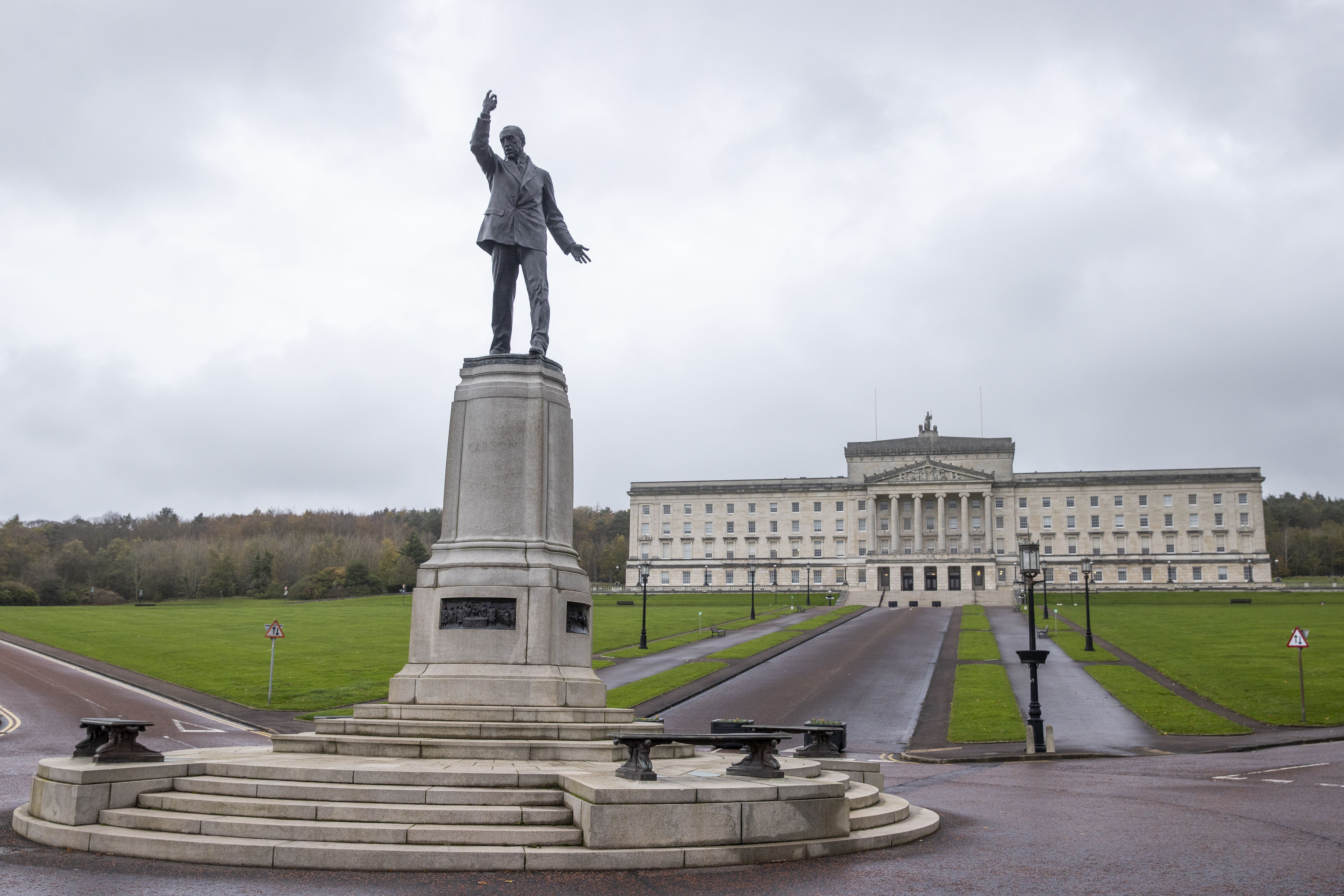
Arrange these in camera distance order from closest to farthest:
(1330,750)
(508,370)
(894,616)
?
(508,370) < (1330,750) < (894,616)

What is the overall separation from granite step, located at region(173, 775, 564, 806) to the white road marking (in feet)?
50.4

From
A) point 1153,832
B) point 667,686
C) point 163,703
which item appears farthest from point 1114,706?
point 163,703

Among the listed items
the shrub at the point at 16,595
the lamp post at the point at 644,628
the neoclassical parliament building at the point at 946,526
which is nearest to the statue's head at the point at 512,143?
the lamp post at the point at 644,628

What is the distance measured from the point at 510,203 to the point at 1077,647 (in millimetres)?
44857

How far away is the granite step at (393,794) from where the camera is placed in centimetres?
1041

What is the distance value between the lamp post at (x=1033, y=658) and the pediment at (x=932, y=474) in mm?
104841

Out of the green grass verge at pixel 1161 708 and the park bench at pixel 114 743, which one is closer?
the park bench at pixel 114 743

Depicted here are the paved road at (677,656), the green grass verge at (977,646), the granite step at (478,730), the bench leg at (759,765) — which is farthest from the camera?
the green grass verge at (977,646)

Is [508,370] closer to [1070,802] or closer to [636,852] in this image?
[636,852]

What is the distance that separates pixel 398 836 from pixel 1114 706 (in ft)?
93.2

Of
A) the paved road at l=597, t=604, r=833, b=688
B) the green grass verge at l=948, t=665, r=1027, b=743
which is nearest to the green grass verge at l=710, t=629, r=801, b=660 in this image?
the paved road at l=597, t=604, r=833, b=688

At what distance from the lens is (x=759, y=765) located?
11.0 meters

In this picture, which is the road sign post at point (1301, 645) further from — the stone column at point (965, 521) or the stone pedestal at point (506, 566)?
the stone column at point (965, 521)

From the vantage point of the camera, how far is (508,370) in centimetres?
1622
